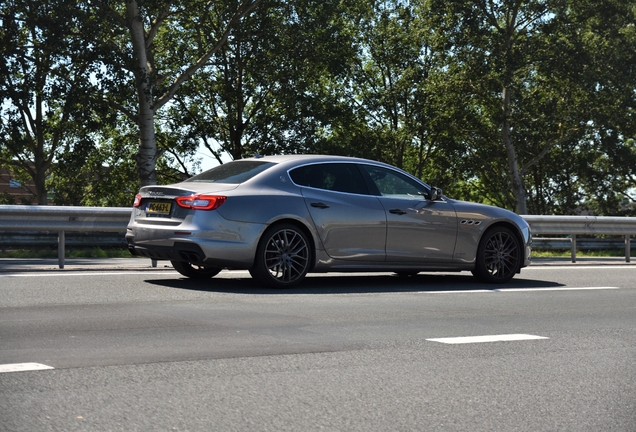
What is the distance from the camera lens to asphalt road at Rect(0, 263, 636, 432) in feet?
15.1

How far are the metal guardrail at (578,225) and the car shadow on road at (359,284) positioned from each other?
3840 mm

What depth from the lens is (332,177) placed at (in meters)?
11.1

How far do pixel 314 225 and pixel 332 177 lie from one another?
2.75 ft

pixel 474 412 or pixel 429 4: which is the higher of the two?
pixel 429 4

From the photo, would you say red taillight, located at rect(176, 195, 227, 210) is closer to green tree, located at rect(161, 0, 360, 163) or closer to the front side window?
the front side window

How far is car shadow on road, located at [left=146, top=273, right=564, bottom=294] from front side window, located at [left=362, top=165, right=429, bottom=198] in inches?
43.3

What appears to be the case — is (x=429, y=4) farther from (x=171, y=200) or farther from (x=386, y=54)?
(x=171, y=200)

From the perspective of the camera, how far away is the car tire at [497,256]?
1201 cm

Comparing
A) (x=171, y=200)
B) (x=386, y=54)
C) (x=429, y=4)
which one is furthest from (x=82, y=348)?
(x=386, y=54)

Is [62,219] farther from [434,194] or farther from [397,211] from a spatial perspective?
[434,194]

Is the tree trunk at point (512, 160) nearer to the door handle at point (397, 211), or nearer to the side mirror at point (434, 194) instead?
the side mirror at point (434, 194)

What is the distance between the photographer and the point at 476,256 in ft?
39.3

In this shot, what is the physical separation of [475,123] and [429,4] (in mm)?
6044

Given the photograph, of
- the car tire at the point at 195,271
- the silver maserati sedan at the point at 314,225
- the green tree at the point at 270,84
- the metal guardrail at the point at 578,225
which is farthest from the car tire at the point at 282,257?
the green tree at the point at 270,84
